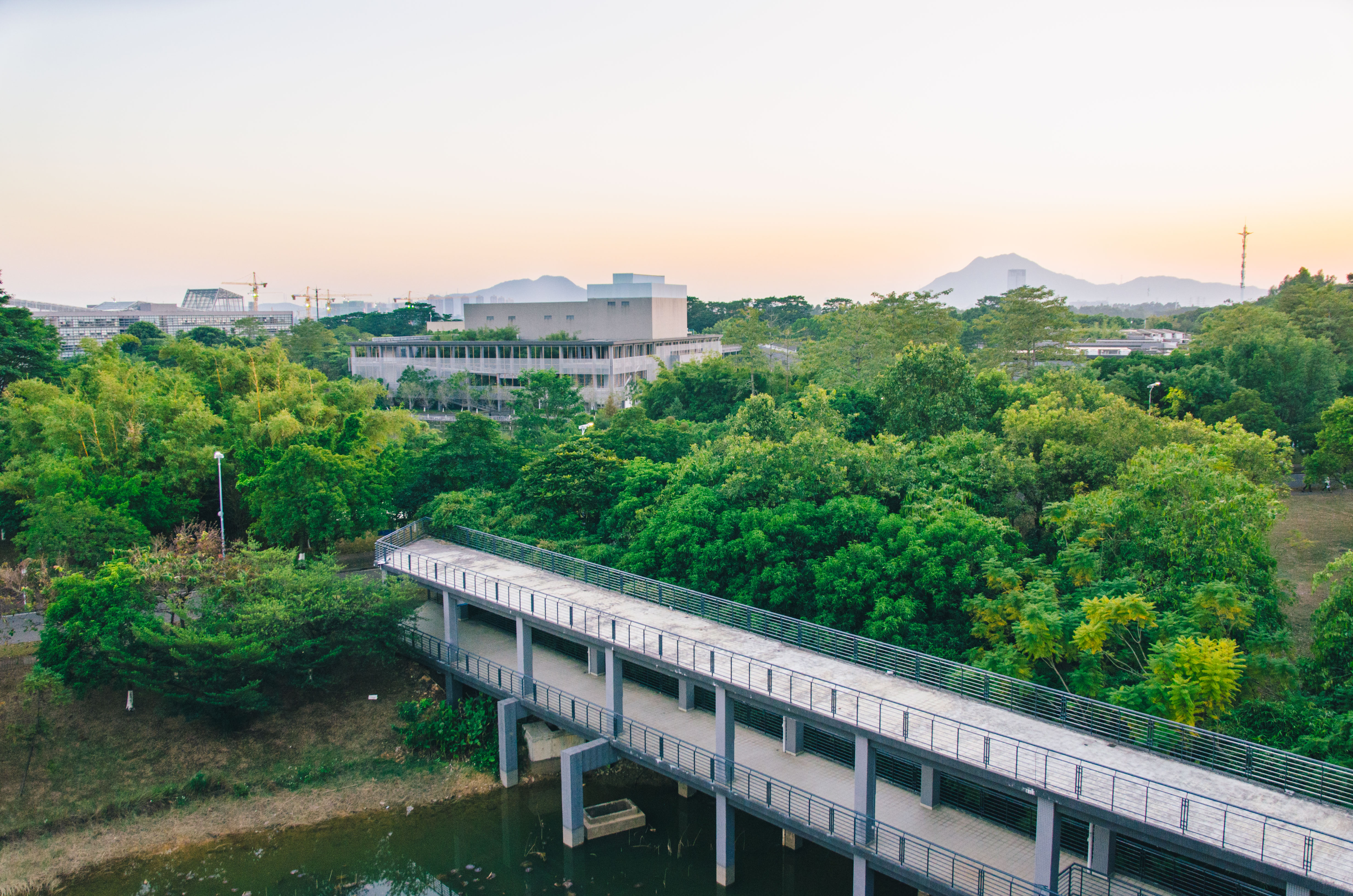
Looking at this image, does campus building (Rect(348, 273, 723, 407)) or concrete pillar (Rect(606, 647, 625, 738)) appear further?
campus building (Rect(348, 273, 723, 407))

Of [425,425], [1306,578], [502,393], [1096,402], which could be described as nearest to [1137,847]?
[1306,578]

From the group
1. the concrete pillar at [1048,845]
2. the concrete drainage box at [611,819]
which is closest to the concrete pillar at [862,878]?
the concrete pillar at [1048,845]

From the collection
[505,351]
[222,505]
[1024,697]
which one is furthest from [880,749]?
[505,351]

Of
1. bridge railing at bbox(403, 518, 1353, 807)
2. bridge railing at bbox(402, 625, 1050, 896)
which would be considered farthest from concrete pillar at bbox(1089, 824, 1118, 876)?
bridge railing at bbox(403, 518, 1353, 807)

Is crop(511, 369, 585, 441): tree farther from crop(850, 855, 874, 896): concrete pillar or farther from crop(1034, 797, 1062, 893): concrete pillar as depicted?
crop(1034, 797, 1062, 893): concrete pillar

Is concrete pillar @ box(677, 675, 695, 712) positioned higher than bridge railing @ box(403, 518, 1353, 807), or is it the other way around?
bridge railing @ box(403, 518, 1353, 807)

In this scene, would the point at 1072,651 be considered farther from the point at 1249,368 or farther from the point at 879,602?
the point at 1249,368

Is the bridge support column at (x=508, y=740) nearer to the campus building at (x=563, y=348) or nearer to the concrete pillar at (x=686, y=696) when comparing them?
the concrete pillar at (x=686, y=696)
